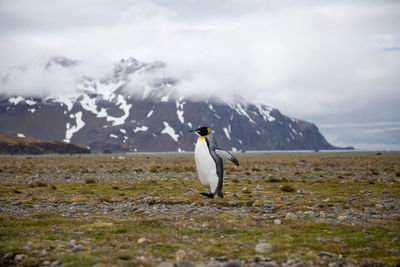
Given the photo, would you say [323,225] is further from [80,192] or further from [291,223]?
[80,192]

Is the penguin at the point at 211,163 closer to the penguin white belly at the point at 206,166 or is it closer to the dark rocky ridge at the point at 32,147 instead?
the penguin white belly at the point at 206,166

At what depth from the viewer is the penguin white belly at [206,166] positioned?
543 inches

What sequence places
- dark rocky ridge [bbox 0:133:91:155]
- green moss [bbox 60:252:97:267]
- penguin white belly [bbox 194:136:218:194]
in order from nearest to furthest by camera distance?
green moss [bbox 60:252:97:267] → penguin white belly [bbox 194:136:218:194] → dark rocky ridge [bbox 0:133:91:155]

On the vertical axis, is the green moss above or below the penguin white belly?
below

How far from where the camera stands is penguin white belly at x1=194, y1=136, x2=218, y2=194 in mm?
13783

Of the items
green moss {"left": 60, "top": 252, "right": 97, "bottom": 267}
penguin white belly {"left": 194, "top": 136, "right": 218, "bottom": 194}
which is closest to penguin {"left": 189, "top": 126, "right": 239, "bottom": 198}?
penguin white belly {"left": 194, "top": 136, "right": 218, "bottom": 194}

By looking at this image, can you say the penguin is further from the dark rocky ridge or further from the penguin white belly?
the dark rocky ridge

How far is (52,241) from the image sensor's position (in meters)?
7.12

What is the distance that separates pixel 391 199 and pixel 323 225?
6110 mm

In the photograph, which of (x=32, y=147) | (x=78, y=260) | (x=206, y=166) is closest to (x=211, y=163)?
(x=206, y=166)

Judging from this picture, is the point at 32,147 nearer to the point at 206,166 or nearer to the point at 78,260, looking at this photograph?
the point at 206,166

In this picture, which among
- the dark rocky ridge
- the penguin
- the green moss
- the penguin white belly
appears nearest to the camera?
the green moss

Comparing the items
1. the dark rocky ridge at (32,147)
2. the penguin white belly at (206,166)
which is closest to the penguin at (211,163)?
the penguin white belly at (206,166)

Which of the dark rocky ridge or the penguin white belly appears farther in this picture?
the dark rocky ridge
